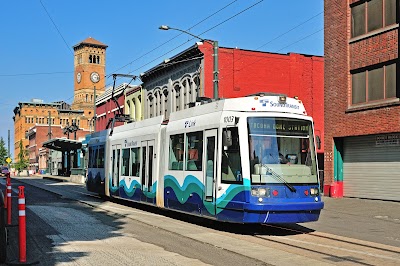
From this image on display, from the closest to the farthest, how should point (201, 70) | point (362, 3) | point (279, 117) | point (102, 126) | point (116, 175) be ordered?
point (279, 117) → point (116, 175) → point (362, 3) → point (201, 70) → point (102, 126)

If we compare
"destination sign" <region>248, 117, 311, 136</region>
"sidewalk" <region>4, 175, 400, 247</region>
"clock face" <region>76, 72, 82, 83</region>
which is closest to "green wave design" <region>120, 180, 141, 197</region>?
"sidewalk" <region>4, 175, 400, 247</region>

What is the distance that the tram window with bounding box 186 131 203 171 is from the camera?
523 inches

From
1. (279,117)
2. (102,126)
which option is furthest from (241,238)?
(102,126)

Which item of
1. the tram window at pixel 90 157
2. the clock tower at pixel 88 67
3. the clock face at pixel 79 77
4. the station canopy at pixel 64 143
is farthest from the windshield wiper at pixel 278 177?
the clock face at pixel 79 77

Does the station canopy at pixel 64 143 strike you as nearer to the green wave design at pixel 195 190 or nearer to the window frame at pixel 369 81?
the window frame at pixel 369 81

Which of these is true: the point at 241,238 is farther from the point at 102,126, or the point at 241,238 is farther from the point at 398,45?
the point at 102,126

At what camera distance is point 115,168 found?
2053 centimetres

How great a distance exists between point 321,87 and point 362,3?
52.7 ft

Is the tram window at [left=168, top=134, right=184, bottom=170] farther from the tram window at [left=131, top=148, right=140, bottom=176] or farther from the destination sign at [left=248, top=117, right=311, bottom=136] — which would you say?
the destination sign at [left=248, top=117, right=311, bottom=136]

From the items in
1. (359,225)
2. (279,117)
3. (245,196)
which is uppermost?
(279,117)

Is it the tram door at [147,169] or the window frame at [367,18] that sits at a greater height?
the window frame at [367,18]

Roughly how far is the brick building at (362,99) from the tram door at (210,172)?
35.8 feet

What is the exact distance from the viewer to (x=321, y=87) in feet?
127

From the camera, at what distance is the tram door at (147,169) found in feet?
54.2
